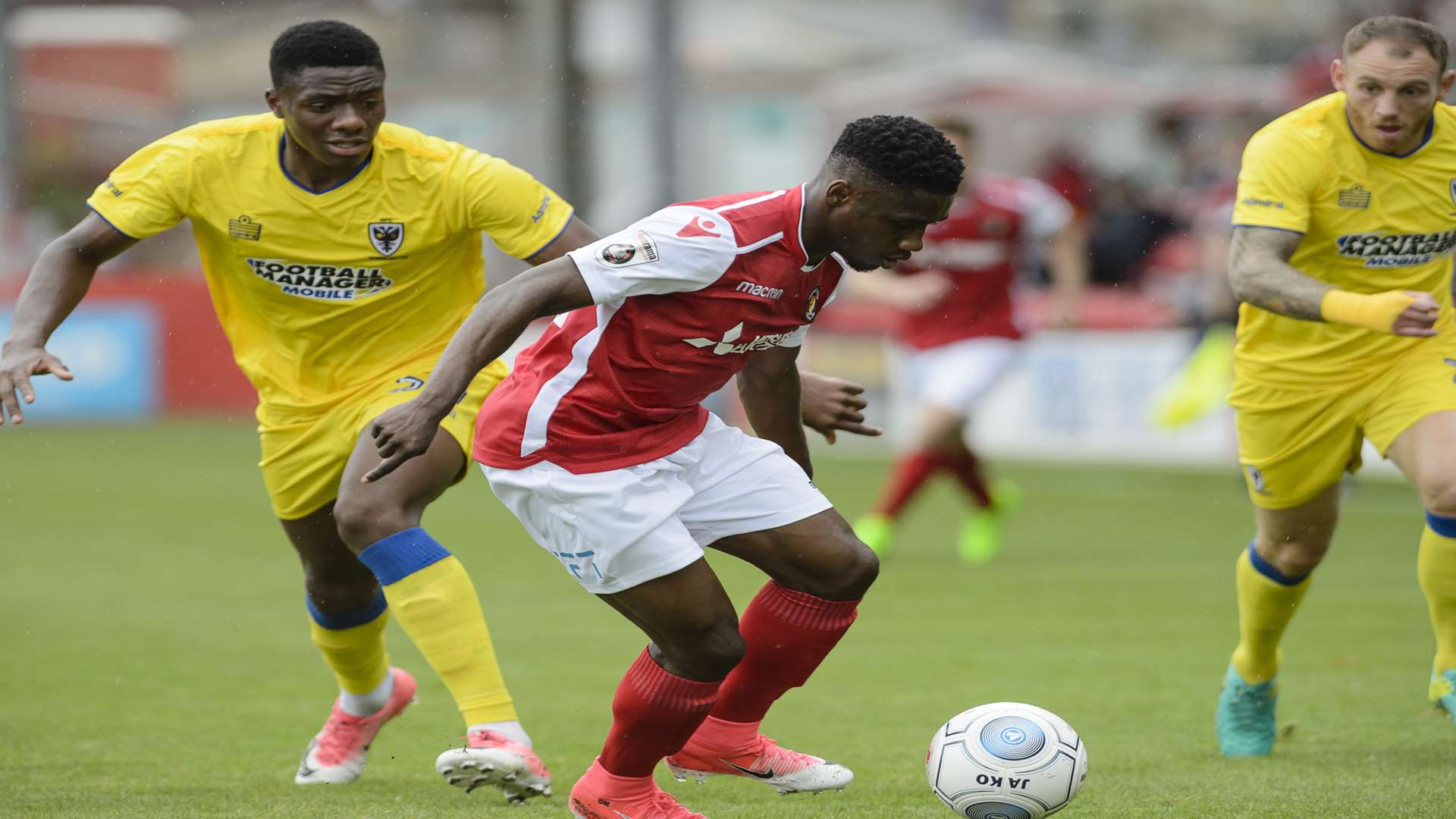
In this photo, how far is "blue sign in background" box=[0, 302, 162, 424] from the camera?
20750 mm

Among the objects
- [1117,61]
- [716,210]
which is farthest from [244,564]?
[1117,61]

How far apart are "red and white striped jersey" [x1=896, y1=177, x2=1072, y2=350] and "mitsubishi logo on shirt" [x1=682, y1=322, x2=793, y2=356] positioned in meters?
6.35

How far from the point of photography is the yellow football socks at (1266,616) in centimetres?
573

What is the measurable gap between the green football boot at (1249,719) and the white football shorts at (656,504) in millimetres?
1780

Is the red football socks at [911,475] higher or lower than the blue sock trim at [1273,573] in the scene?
lower

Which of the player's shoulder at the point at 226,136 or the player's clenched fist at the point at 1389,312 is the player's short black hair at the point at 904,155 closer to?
the player's clenched fist at the point at 1389,312

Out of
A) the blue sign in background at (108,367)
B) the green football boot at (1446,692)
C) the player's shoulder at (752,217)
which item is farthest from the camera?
the blue sign in background at (108,367)

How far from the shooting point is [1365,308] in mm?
4867

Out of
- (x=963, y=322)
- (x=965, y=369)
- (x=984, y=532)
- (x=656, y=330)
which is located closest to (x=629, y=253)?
(x=656, y=330)

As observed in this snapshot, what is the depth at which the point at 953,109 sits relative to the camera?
68.2 feet

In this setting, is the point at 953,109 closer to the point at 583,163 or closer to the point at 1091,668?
the point at 583,163

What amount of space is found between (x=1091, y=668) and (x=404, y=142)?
3.70 metres

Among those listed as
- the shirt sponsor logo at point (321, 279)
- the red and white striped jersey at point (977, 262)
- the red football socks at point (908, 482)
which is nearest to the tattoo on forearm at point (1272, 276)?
the shirt sponsor logo at point (321, 279)

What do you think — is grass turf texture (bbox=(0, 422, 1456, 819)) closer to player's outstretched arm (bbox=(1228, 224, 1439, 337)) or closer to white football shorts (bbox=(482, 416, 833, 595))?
white football shorts (bbox=(482, 416, 833, 595))
